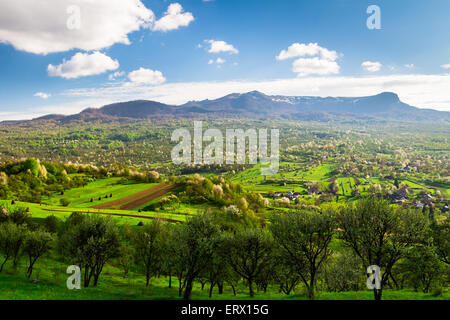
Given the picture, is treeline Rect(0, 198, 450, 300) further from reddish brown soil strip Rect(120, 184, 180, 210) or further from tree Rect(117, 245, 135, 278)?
reddish brown soil strip Rect(120, 184, 180, 210)

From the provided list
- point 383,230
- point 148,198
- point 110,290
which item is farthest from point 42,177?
point 383,230

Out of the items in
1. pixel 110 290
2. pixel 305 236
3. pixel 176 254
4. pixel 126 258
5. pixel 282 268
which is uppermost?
pixel 305 236

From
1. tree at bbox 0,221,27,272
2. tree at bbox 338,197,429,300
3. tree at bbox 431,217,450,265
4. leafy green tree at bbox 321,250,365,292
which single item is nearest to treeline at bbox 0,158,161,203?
tree at bbox 0,221,27,272

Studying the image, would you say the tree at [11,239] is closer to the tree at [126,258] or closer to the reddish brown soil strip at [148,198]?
the tree at [126,258]

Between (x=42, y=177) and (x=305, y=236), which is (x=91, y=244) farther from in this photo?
(x=42, y=177)
